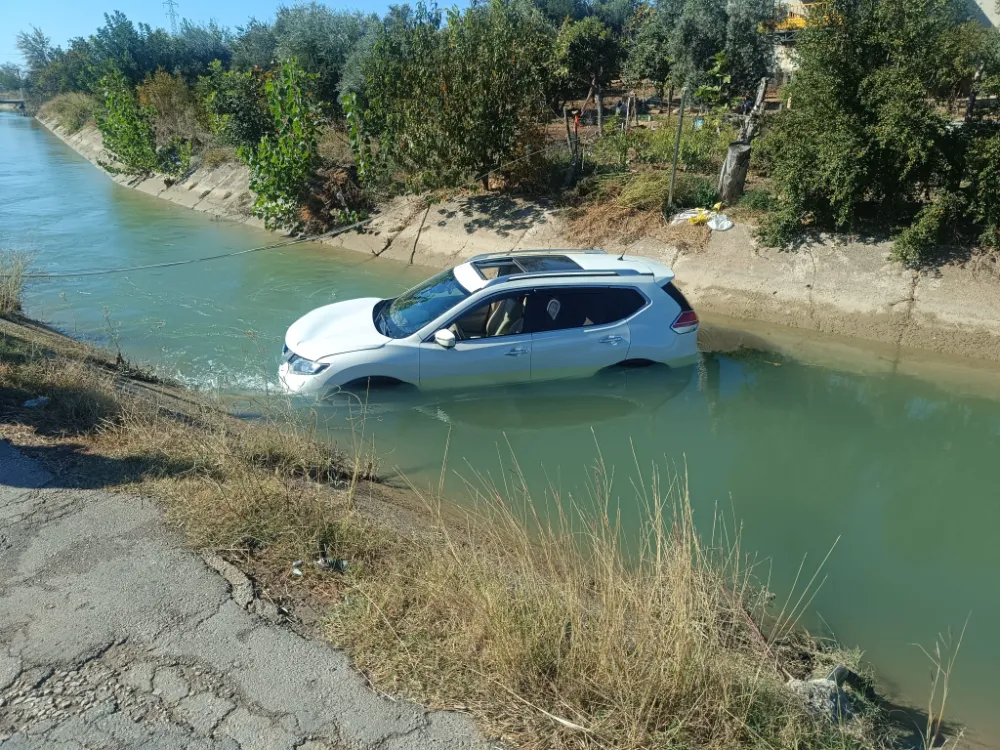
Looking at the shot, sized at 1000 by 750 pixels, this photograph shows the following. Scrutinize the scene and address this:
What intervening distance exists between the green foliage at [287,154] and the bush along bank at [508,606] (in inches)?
566

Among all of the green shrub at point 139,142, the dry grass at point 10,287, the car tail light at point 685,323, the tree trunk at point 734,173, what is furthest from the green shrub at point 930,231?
the green shrub at point 139,142

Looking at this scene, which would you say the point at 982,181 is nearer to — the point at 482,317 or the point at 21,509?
the point at 482,317

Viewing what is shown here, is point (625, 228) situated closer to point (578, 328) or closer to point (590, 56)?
point (578, 328)

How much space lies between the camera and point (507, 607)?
400cm

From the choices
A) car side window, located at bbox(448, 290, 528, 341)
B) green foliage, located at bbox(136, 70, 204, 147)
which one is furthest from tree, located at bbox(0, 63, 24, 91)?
car side window, located at bbox(448, 290, 528, 341)

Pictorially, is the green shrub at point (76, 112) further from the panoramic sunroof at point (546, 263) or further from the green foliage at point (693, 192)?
the panoramic sunroof at point (546, 263)

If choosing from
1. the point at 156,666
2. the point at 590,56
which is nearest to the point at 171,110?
the point at 590,56

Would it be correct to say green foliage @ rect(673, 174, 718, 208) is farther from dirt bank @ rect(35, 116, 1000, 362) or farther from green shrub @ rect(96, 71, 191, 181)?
green shrub @ rect(96, 71, 191, 181)

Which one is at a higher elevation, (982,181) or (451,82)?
(451,82)

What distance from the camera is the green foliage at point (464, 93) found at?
1658 centimetres

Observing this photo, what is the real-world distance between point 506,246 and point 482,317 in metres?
7.77

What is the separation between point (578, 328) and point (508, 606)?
5893 millimetres

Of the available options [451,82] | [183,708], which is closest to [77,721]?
[183,708]

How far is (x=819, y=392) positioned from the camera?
415 inches
